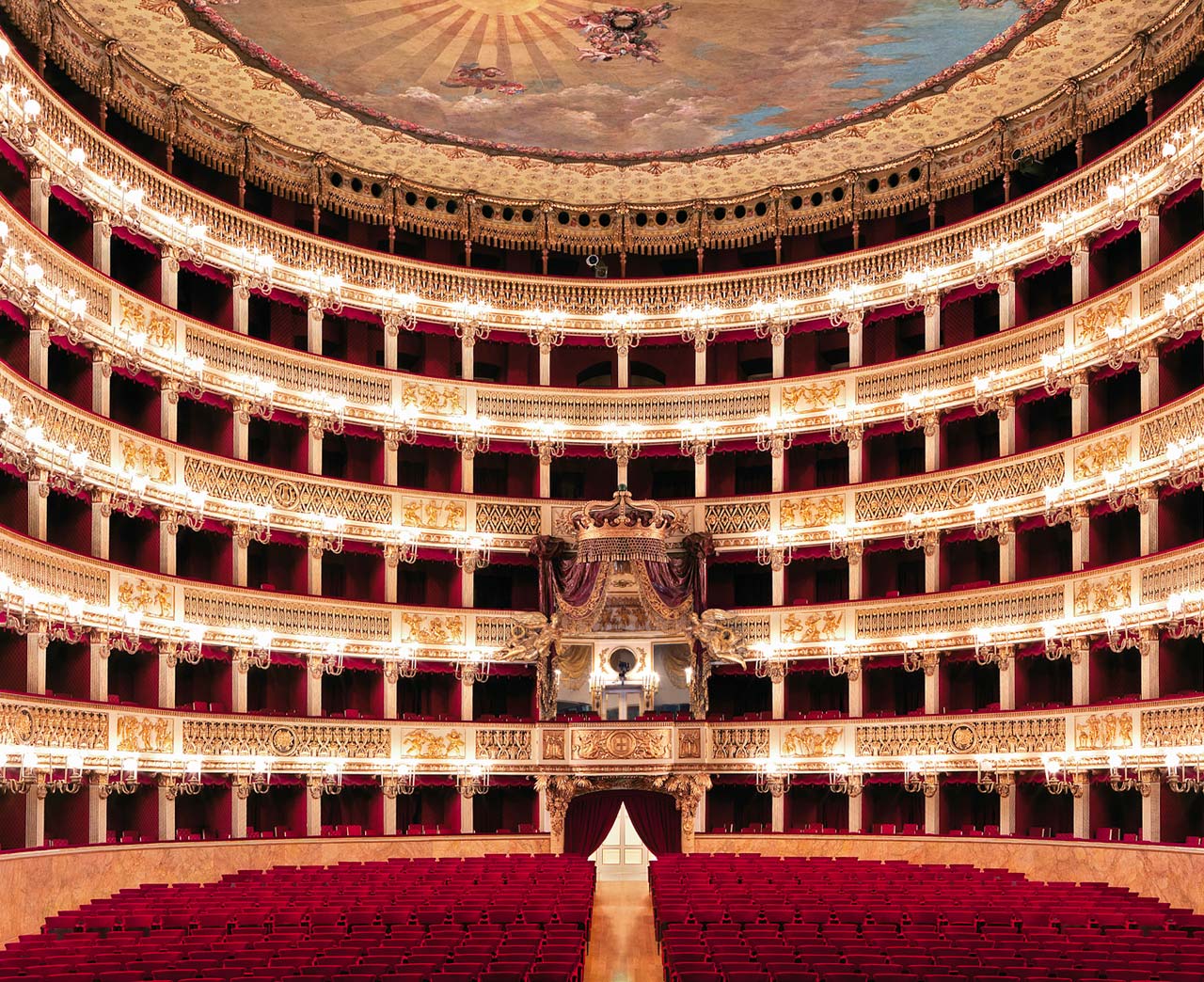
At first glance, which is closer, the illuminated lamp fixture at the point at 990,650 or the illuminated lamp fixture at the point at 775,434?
the illuminated lamp fixture at the point at 990,650

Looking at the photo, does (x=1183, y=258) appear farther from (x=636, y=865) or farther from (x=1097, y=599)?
(x=636, y=865)

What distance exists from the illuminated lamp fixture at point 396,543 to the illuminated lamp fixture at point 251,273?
6.47 m

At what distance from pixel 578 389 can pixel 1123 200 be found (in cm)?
1419

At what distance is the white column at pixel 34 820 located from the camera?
2617 centimetres

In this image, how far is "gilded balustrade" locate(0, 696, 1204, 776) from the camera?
1118 inches

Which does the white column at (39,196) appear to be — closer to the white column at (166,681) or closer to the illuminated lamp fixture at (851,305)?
the white column at (166,681)

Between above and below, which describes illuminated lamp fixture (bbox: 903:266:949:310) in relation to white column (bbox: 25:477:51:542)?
above

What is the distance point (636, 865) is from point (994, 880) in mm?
14798

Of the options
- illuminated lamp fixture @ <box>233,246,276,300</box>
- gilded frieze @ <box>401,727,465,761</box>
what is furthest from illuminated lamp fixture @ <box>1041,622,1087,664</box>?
illuminated lamp fixture @ <box>233,246,276,300</box>

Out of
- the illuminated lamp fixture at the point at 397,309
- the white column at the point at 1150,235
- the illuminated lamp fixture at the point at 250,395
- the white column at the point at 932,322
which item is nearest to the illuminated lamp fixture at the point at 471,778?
the illuminated lamp fixture at the point at 250,395

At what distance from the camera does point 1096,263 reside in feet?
110

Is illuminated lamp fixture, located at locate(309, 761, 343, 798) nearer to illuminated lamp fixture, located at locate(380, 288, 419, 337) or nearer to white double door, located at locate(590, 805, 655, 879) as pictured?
white double door, located at locate(590, 805, 655, 879)

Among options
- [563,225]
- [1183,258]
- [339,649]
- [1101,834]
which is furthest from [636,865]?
[1183,258]

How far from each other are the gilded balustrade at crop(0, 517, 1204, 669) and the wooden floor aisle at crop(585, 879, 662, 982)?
7974mm
